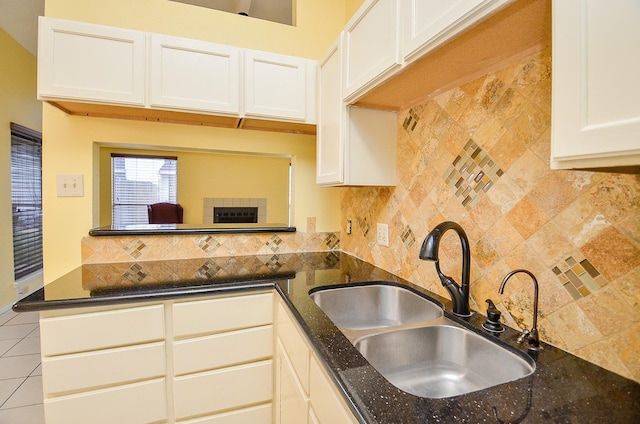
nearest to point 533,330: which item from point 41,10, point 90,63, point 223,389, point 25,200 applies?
point 223,389

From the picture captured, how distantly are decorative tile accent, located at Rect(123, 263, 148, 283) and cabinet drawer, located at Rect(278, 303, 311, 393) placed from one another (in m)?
0.68

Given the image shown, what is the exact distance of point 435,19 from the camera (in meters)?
0.82

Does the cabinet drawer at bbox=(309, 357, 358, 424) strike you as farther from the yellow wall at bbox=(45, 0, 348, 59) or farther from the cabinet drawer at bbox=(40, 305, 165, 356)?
the yellow wall at bbox=(45, 0, 348, 59)

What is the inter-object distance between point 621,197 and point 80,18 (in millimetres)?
2424

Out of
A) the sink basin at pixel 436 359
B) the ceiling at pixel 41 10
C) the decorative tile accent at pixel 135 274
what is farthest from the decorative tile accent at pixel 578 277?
the ceiling at pixel 41 10

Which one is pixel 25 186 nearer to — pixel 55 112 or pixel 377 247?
pixel 55 112

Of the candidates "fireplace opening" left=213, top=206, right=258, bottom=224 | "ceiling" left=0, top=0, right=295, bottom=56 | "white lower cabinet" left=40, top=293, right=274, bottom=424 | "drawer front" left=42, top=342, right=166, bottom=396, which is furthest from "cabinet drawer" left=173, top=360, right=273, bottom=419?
"fireplace opening" left=213, top=206, right=258, bottom=224

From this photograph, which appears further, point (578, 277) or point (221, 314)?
point (221, 314)

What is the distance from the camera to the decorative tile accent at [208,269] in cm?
153

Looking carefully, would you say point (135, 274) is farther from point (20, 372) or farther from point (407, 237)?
point (20, 372)

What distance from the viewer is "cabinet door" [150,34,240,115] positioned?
59.6 inches

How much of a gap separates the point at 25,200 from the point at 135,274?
3.45 m

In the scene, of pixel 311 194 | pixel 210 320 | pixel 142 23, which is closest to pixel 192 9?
pixel 142 23

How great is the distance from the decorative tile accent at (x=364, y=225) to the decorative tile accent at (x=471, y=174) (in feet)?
2.29
